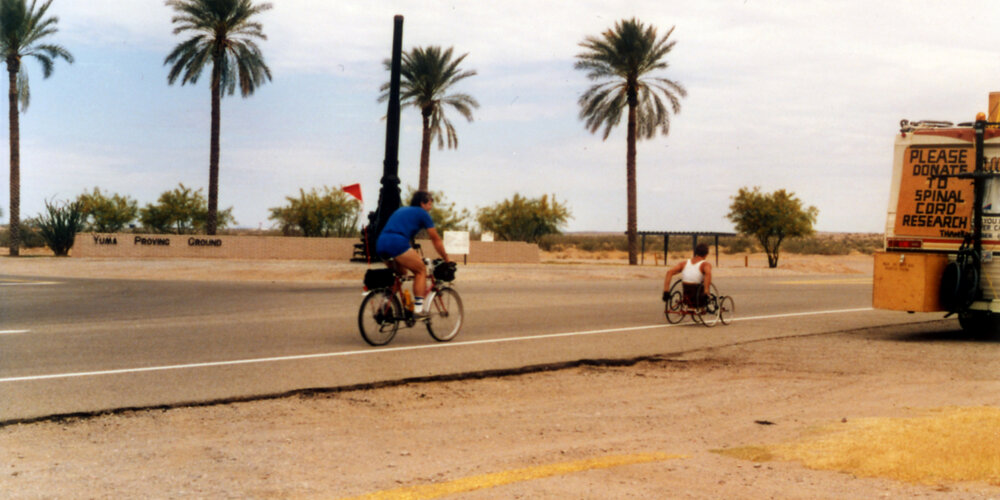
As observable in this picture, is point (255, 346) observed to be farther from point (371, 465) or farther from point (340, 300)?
point (340, 300)

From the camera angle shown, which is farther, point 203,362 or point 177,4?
point 177,4

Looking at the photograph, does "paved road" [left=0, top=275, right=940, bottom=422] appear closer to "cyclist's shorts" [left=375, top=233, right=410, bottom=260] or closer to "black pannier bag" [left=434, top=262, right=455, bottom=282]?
"black pannier bag" [left=434, top=262, right=455, bottom=282]

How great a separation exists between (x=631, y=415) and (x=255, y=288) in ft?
57.3

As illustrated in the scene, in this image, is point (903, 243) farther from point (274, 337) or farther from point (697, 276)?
Result: point (274, 337)

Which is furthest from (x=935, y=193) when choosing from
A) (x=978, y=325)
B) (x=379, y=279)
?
(x=379, y=279)

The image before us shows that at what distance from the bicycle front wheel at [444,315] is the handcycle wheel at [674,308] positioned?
4.23 m

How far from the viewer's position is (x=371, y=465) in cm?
598

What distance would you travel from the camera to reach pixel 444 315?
12.4 metres

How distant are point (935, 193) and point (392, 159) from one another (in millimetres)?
11221

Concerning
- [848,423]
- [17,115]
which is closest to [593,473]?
[848,423]

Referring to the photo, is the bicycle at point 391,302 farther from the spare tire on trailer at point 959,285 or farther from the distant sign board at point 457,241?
the distant sign board at point 457,241

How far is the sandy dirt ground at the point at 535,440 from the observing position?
545cm

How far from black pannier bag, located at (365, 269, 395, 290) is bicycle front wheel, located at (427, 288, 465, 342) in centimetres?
65

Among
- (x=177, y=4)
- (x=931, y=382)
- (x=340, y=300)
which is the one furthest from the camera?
(x=177, y=4)
